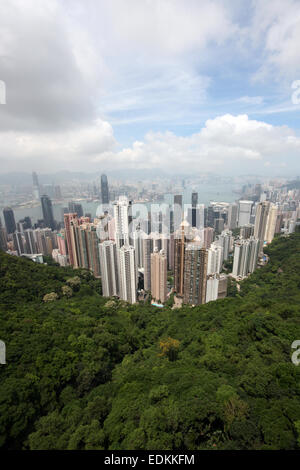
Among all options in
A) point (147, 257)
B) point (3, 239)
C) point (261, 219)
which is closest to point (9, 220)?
point (3, 239)

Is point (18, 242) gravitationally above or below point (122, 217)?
below

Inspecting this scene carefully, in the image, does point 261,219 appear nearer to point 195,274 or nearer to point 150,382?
point 195,274

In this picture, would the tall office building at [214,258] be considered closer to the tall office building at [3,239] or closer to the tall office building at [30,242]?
the tall office building at [30,242]

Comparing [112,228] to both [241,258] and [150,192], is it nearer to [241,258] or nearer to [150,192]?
[241,258]

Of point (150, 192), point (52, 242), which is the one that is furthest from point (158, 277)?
point (150, 192)

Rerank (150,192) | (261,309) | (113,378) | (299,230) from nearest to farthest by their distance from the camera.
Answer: (113,378) < (261,309) < (299,230) < (150,192)

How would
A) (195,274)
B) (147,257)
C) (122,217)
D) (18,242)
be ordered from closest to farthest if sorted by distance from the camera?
1. (195,274)
2. (147,257)
3. (122,217)
4. (18,242)

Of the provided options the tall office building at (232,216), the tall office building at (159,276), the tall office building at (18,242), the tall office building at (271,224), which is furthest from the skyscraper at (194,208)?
Answer: the tall office building at (18,242)
